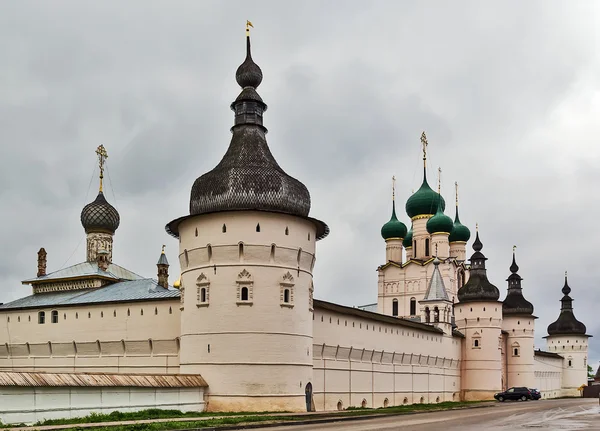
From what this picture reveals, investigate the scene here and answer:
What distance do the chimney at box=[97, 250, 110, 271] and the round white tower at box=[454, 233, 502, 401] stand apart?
25584mm

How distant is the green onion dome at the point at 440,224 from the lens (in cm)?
6384

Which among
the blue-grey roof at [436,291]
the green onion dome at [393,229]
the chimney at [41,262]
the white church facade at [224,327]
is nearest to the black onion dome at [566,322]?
the green onion dome at [393,229]

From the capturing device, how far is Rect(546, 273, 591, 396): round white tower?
80.8 m

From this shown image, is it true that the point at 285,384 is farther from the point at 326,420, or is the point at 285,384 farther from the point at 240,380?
the point at 326,420

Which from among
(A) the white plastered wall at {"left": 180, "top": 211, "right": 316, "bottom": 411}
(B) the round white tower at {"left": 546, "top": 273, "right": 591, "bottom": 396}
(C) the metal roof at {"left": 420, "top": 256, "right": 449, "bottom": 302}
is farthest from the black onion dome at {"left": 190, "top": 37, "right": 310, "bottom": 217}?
(B) the round white tower at {"left": 546, "top": 273, "right": 591, "bottom": 396}

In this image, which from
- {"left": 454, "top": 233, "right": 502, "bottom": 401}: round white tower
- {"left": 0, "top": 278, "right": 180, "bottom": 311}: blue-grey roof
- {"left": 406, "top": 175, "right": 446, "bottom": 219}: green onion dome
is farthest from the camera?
{"left": 406, "top": 175, "right": 446, "bottom": 219}: green onion dome

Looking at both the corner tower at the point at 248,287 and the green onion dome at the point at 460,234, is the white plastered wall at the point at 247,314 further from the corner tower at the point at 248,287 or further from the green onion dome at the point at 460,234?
the green onion dome at the point at 460,234

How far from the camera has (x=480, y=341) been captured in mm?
54906

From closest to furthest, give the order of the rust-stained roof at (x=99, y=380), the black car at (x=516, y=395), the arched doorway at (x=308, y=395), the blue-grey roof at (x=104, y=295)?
1. the rust-stained roof at (x=99, y=380)
2. the arched doorway at (x=308, y=395)
3. the blue-grey roof at (x=104, y=295)
4. the black car at (x=516, y=395)

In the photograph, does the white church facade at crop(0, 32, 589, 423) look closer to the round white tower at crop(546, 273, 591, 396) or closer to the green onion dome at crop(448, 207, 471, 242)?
the green onion dome at crop(448, 207, 471, 242)

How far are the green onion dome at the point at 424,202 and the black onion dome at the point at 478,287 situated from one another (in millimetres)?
9324

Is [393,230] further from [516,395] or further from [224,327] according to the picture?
[224,327]

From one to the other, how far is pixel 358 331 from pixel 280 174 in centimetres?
1105

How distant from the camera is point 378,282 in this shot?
6725 cm
